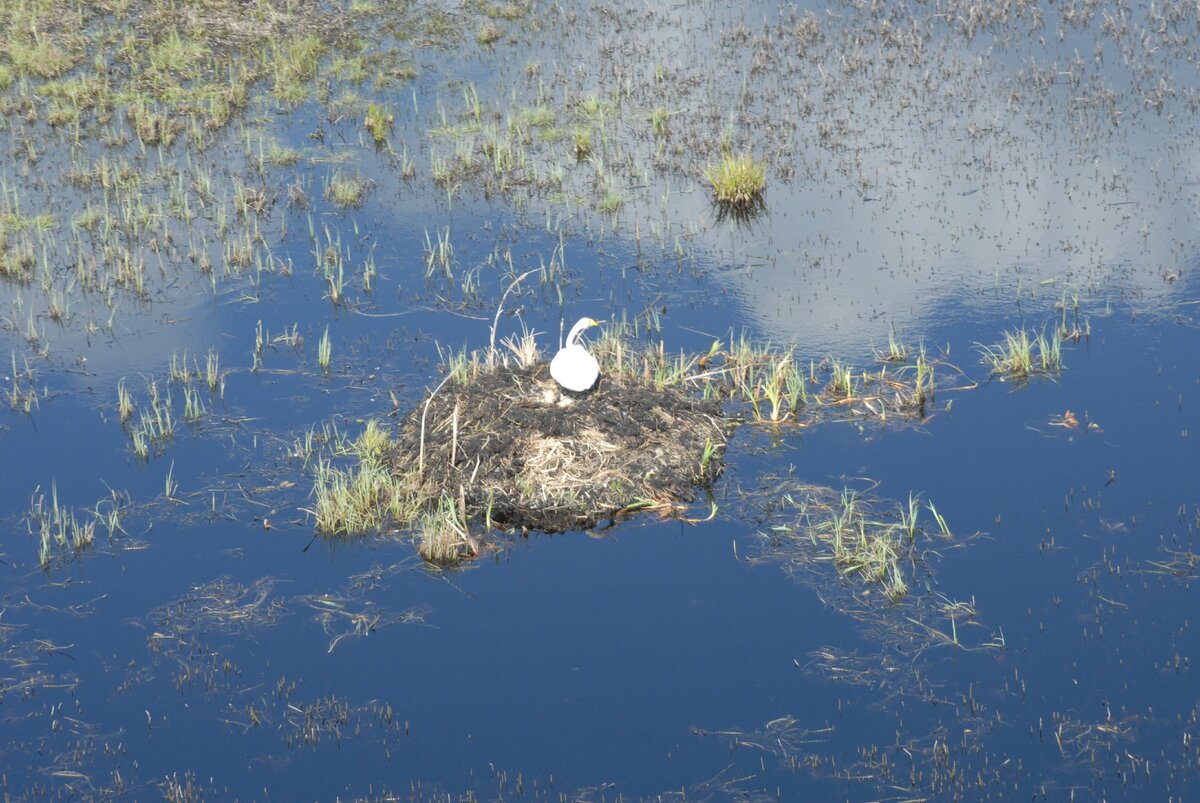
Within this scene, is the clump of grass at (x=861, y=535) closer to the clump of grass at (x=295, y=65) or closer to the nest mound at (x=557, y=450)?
the nest mound at (x=557, y=450)

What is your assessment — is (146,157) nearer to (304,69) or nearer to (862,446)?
(304,69)

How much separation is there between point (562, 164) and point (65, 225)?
15.0 ft

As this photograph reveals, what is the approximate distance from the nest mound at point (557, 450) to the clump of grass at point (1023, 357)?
2168 mm

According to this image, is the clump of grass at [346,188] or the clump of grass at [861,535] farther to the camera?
the clump of grass at [346,188]

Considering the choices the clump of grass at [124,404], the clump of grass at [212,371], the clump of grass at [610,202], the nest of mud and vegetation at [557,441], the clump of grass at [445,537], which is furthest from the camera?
the clump of grass at [610,202]

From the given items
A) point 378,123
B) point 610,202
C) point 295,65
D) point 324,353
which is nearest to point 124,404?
point 324,353

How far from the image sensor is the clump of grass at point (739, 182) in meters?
12.6

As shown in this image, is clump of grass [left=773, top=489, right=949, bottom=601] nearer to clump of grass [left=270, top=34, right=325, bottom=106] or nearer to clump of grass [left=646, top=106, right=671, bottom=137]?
clump of grass [left=646, top=106, right=671, bottom=137]

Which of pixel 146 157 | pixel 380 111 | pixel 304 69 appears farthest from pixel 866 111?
pixel 146 157

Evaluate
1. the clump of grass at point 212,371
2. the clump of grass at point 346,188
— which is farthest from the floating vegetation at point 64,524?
the clump of grass at point 346,188

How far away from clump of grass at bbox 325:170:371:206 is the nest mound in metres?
4.34

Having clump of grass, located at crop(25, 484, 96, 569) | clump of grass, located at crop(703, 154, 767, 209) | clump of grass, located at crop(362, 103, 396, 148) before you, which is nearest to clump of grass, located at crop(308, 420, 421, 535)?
clump of grass, located at crop(25, 484, 96, 569)

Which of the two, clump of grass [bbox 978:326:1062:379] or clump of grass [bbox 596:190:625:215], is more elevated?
clump of grass [bbox 596:190:625:215]

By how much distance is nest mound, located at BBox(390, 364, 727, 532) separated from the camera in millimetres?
8688
